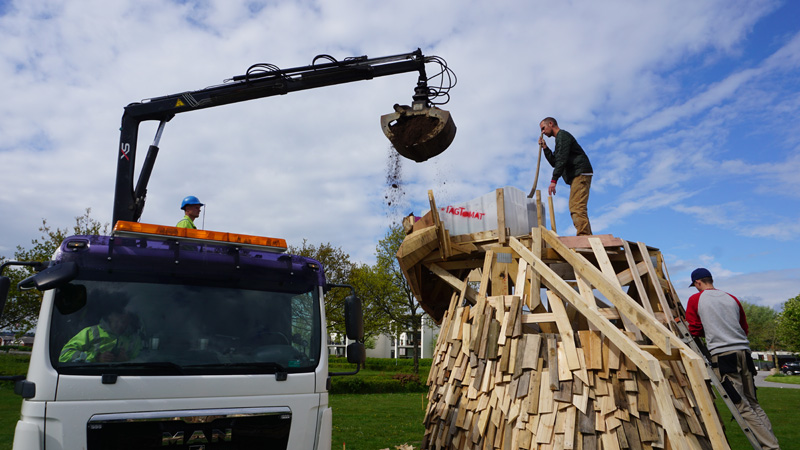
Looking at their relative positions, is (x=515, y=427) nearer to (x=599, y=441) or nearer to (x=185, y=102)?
(x=599, y=441)

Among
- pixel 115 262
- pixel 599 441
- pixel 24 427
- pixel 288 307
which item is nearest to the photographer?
pixel 24 427

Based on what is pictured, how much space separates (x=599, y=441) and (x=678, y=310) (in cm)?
316

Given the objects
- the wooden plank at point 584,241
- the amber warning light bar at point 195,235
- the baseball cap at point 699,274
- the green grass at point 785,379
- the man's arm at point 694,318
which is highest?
the wooden plank at point 584,241

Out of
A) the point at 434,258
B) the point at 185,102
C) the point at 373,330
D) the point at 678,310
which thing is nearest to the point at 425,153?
the point at 434,258

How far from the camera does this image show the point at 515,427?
6.30 metres

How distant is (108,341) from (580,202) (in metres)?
6.81

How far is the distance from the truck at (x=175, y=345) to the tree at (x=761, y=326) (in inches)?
3209

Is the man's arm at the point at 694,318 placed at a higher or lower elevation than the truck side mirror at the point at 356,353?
higher

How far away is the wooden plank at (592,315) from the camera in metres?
5.35

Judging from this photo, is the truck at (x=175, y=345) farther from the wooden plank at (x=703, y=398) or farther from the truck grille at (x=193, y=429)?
the wooden plank at (x=703, y=398)

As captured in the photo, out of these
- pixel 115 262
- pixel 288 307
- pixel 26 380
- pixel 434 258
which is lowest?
pixel 26 380

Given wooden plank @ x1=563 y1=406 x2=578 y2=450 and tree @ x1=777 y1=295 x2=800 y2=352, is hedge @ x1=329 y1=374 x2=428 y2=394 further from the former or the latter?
tree @ x1=777 y1=295 x2=800 y2=352

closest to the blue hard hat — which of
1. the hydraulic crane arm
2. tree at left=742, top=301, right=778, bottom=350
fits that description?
the hydraulic crane arm

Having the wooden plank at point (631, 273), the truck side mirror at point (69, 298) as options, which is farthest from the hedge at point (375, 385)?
the truck side mirror at point (69, 298)
